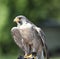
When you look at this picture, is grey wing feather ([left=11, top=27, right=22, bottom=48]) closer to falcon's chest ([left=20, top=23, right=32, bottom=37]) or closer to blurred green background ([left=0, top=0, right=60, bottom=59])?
falcon's chest ([left=20, top=23, right=32, bottom=37])

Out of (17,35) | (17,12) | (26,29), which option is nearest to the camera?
(26,29)

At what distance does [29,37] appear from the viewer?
3.65 m

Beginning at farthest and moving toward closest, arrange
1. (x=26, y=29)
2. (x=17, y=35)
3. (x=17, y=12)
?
(x=17, y=12) → (x=17, y=35) → (x=26, y=29)

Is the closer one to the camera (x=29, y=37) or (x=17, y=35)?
(x=29, y=37)

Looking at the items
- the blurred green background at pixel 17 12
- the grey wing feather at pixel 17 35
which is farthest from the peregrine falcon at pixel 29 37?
the blurred green background at pixel 17 12

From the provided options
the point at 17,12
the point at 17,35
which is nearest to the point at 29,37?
the point at 17,35

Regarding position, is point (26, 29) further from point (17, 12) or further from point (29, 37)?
point (17, 12)

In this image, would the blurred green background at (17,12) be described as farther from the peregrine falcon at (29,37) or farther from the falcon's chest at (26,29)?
the falcon's chest at (26,29)

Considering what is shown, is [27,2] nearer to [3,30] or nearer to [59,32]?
[3,30]

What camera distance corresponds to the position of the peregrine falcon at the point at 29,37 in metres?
3.62

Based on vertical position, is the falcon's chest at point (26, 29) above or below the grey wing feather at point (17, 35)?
above

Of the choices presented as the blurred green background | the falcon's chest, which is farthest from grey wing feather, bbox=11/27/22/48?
the blurred green background

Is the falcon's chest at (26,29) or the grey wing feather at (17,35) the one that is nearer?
the falcon's chest at (26,29)

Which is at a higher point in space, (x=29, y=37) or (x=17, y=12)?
(x=29, y=37)
